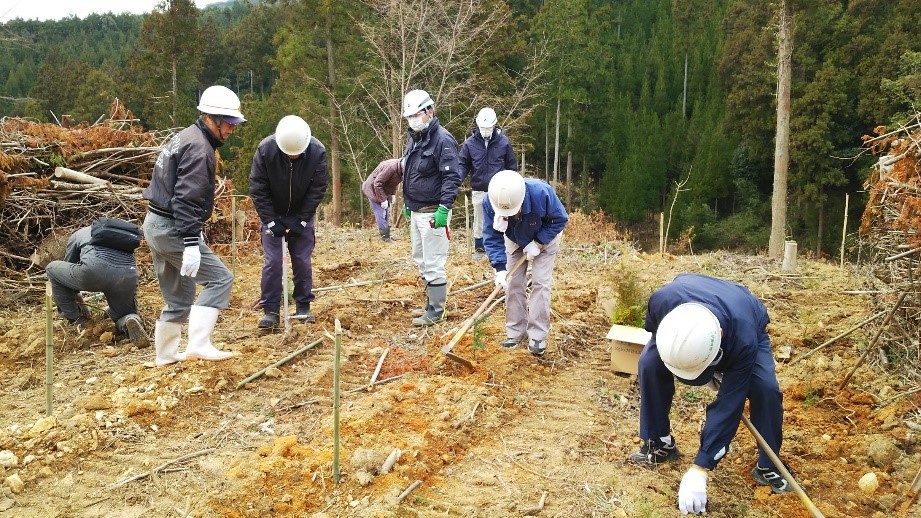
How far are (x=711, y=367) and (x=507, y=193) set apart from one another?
1.99 metres

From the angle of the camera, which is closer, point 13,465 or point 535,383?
point 13,465

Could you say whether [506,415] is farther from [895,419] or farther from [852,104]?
[852,104]

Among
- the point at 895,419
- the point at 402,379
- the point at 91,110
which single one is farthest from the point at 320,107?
the point at 895,419

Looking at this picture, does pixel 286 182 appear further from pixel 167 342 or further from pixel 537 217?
pixel 537 217

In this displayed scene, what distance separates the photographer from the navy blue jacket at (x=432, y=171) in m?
5.82

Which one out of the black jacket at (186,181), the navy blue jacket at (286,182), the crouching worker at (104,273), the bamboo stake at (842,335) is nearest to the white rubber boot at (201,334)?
the black jacket at (186,181)

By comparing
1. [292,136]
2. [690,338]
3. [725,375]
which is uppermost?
[292,136]

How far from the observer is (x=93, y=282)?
203 inches

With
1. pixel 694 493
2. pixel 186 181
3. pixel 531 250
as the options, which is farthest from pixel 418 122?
pixel 694 493

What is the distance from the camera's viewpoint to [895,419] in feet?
13.6

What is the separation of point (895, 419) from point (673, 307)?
6.51 ft

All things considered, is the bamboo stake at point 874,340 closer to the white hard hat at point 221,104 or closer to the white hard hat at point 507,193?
the white hard hat at point 507,193

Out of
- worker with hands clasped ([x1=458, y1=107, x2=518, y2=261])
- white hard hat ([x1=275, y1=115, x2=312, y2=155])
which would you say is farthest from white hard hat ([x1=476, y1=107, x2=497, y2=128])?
white hard hat ([x1=275, y1=115, x2=312, y2=155])

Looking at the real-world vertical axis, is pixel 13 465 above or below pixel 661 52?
below
